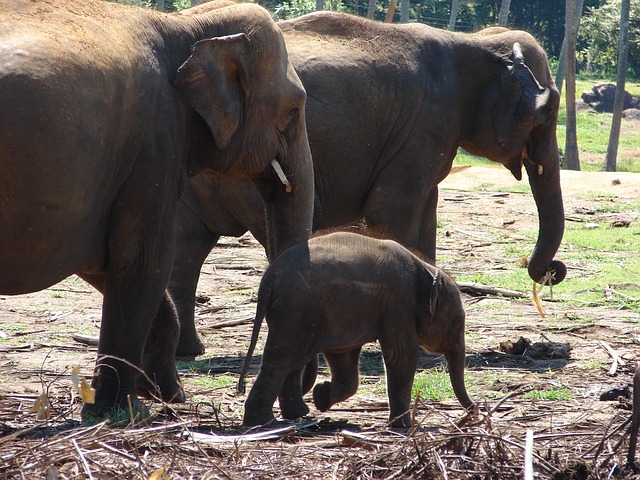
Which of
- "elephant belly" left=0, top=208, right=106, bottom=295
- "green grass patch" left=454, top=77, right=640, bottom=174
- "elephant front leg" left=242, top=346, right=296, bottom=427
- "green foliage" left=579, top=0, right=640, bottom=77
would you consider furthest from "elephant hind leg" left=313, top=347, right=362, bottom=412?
"green foliage" left=579, top=0, right=640, bottom=77

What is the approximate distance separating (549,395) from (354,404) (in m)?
1.01

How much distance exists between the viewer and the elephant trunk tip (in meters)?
8.40

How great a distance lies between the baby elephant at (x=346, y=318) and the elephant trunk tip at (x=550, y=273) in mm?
2754

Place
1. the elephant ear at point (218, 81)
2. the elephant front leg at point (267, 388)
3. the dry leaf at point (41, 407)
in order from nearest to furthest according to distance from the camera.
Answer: the dry leaf at point (41, 407)
the elephant front leg at point (267, 388)
the elephant ear at point (218, 81)

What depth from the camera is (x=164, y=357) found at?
5.88 meters

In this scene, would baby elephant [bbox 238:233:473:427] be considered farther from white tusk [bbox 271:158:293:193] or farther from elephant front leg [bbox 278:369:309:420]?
white tusk [bbox 271:158:293:193]

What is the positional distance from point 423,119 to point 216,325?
2.03 m

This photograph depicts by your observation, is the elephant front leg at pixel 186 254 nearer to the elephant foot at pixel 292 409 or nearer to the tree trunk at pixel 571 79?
the elephant foot at pixel 292 409

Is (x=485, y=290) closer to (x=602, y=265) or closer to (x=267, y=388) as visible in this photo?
(x=602, y=265)

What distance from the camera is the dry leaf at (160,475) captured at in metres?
3.38

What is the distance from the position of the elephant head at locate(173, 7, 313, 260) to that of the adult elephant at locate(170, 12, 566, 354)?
826 mm

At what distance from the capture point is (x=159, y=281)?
5344 mm

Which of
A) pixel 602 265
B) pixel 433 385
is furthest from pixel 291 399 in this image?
pixel 602 265

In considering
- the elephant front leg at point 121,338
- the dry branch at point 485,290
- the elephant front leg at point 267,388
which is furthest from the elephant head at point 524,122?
the elephant front leg at point 121,338
